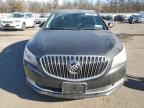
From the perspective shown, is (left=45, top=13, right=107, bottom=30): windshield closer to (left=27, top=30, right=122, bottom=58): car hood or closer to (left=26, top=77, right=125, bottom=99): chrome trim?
(left=27, top=30, right=122, bottom=58): car hood

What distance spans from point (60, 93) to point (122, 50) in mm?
1442

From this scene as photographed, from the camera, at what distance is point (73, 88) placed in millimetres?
5031

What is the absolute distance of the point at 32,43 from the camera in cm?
581

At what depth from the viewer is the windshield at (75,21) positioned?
7170 millimetres

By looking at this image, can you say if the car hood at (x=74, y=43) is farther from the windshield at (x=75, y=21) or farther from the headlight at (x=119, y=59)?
A: the windshield at (x=75, y=21)

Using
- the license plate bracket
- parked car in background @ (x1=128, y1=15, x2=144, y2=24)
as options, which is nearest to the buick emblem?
the license plate bracket

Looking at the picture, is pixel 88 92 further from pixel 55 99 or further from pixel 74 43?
pixel 74 43

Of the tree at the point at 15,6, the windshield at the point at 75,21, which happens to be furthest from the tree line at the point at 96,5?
the windshield at the point at 75,21

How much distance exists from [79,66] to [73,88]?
1.26 feet

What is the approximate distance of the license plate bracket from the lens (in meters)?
5.01

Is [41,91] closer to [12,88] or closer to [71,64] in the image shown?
[71,64]

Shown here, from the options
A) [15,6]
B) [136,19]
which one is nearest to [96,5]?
[15,6]

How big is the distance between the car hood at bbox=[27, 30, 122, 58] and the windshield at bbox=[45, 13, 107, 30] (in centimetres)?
58

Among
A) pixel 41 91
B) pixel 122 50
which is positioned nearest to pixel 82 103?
pixel 41 91
